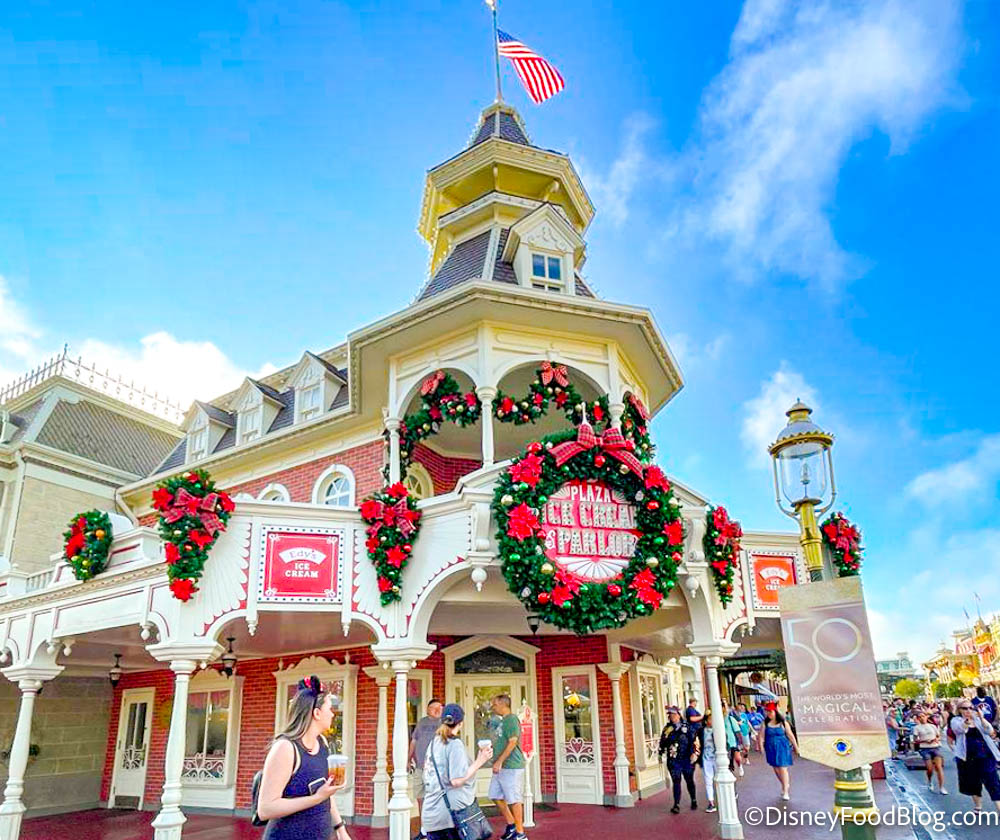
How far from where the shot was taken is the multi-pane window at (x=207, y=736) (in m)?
14.2

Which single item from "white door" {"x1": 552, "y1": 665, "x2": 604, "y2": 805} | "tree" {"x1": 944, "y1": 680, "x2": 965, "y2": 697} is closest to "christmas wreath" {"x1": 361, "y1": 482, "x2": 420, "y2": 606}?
"white door" {"x1": 552, "y1": 665, "x2": 604, "y2": 805}

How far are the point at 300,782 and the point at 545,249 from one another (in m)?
11.2

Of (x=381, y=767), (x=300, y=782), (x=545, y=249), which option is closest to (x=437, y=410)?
(x=545, y=249)

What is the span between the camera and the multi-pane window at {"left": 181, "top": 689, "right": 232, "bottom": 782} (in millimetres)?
14234

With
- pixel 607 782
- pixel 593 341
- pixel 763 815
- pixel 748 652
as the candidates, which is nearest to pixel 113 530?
pixel 593 341

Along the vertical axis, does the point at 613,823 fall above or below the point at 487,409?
below

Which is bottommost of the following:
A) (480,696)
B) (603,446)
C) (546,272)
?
(480,696)

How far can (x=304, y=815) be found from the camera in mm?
3742

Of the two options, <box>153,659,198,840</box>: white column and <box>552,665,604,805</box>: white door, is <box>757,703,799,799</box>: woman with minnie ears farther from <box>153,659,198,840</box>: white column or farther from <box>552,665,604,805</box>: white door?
<box>153,659,198,840</box>: white column

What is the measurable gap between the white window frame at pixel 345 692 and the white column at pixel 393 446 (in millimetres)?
3600

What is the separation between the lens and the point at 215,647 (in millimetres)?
Result: 9195

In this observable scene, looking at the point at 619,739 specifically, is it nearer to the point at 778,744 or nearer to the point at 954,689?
the point at 778,744

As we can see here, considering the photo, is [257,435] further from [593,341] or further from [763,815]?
[763,815]

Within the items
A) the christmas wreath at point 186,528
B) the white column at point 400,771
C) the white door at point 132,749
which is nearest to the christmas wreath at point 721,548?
the white column at point 400,771
